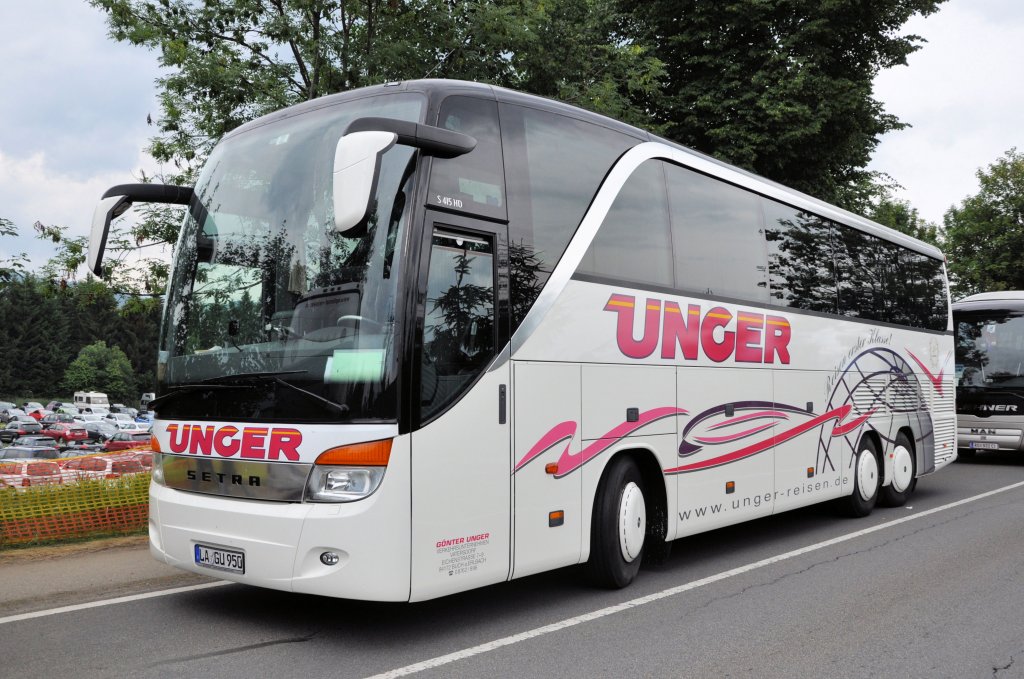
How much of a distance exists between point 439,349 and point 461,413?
44 centimetres

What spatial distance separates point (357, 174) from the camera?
4.84 m

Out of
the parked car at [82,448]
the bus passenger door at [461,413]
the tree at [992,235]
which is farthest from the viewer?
the parked car at [82,448]

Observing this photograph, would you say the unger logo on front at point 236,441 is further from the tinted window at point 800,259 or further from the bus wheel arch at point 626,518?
the tinted window at point 800,259

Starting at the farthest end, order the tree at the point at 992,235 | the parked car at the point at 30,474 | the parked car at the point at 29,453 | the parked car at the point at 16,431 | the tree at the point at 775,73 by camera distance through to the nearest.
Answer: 1. the parked car at the point at 16,431
2. the tree at the point at 992,235
3. the parked car at the point at 29,453
4. the tree at the point at 775,73
5. the parked car at the point at 30,474

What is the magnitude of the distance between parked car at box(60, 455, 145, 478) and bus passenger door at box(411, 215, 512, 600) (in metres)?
6.40

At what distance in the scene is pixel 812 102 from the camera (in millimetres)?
17672

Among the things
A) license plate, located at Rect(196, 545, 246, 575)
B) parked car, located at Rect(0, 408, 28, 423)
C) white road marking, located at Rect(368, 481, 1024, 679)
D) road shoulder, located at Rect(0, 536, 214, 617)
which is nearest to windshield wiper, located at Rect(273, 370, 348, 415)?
license plate, located at Rect(196, 545, 246, 575)

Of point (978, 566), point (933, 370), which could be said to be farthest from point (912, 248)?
point (978, 566)

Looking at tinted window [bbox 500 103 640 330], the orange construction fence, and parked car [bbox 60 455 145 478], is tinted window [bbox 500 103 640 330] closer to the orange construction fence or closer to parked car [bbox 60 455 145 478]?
the orange construction fence

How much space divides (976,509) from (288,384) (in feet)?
33.3

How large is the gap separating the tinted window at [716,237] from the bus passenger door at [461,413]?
2.48 meters

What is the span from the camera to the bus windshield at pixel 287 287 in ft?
17.7

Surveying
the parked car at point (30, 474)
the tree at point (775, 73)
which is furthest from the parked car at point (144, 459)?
the tree at point (775, 73)

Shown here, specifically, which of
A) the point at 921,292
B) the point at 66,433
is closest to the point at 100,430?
the point at 66,433
